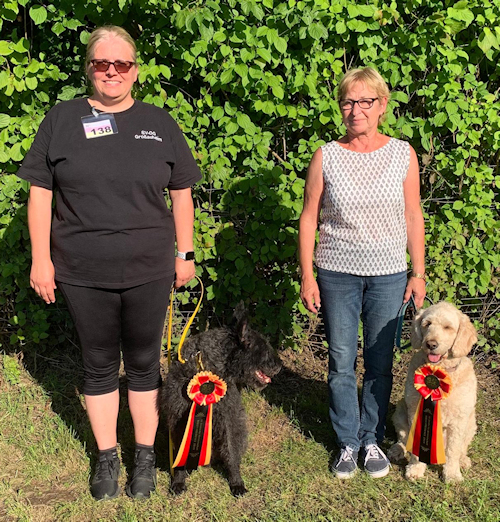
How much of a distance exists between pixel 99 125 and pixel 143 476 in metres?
1.82

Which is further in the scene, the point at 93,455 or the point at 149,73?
the point at 149,73

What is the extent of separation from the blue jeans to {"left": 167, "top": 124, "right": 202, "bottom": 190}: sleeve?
85cm

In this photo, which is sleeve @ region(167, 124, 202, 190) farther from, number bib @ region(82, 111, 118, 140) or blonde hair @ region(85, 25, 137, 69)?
blonde hair @ region(85, 25, 137, 69)

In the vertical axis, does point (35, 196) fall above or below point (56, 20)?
below

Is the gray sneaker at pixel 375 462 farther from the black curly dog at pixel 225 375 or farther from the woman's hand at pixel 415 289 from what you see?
the woman's hand at pixel 415 289

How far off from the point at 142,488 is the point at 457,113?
3.09 m

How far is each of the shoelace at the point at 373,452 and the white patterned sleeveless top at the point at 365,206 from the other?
1051mm

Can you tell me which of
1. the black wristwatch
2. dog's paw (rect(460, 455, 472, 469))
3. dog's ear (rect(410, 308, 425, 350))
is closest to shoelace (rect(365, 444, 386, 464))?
dog's paw (rect(460, 455, 472, 469))

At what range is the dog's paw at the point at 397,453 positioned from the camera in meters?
3.35

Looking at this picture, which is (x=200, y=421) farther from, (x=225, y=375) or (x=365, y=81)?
(x=365, y=81)

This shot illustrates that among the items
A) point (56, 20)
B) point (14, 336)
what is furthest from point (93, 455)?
point (56, 20)

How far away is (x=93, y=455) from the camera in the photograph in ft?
11.1

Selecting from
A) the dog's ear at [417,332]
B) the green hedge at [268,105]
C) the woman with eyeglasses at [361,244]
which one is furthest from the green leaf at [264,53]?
the dog's ear at [417,332]

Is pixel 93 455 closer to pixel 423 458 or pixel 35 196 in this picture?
pixel 35 196
